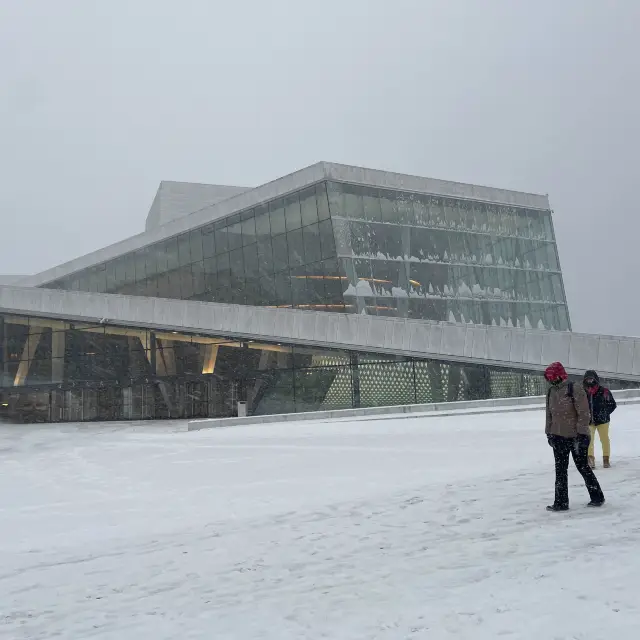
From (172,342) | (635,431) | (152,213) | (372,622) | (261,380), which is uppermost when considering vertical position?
(152,213)

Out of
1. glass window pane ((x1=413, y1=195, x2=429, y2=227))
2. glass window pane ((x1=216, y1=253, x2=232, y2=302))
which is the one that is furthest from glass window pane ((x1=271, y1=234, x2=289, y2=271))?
glass window pane ((x1=413, y1=195, x2=429, y2=227))

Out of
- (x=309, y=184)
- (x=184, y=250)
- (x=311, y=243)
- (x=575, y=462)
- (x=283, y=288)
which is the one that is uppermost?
(x=309, y=184)

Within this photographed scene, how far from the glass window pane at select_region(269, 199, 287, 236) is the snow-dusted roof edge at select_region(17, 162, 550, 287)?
340 mm

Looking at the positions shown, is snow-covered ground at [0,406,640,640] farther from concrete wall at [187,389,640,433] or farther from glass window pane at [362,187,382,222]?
glass window pane at [362,187,382,222]

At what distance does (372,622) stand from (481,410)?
14.9 meters

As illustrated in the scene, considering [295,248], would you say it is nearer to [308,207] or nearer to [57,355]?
[308,207]

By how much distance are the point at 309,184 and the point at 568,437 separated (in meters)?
25.4

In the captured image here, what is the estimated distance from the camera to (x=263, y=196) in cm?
3241

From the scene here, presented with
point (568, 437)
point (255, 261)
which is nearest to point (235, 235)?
point (255, 261)

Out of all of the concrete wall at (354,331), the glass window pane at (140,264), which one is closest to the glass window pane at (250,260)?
the concrete wall at (354,331)

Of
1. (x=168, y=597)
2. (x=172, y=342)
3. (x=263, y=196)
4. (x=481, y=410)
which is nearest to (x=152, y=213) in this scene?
(x=263, y=196)

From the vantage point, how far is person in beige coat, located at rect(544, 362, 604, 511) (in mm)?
6695

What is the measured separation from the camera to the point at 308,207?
31094mm

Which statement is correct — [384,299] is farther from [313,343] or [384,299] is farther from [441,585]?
[441,585]
